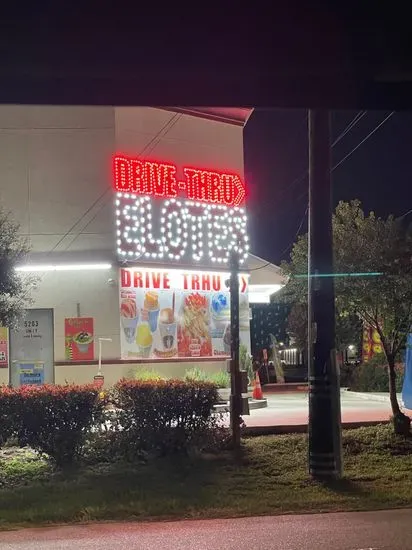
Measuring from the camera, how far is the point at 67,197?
66.0ft

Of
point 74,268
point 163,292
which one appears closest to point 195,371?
point 163,292

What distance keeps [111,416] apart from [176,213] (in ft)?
35.8

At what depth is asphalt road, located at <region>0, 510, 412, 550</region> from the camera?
695 centimetres

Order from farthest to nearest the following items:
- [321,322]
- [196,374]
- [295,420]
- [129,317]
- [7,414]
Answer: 1. [196,374]
2. [129,317]
3. [295,420]
4. [7,414]
5. [321,322]

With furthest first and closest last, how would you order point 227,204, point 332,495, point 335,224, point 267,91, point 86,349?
point 227,204 → point 86,349 → point 335,224 → point 332,495 → point 267,91

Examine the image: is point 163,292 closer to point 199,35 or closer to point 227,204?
point 227,204

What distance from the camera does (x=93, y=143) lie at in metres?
20.2

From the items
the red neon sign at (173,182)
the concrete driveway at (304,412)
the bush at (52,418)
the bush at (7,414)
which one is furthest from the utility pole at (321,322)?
the red neon sign at (173,182)

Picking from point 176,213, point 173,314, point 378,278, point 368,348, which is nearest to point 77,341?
point 173,314

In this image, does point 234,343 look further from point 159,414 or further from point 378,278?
point 378,278

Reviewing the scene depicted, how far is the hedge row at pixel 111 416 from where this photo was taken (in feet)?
34.5

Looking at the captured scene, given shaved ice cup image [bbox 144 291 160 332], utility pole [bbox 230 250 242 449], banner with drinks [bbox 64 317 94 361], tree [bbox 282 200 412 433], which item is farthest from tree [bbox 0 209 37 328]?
shaved ice cup image [bbox 144 291 160 332]

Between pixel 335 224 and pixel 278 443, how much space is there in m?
4.23

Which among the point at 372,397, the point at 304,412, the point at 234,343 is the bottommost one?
the point at 372,397
